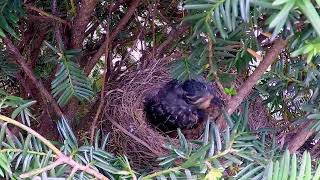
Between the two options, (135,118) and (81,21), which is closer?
(81,21)

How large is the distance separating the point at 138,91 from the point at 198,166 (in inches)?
15.8

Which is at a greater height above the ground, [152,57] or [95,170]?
[152,57]

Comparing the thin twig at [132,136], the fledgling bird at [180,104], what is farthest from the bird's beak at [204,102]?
the thin twig at [132,136]

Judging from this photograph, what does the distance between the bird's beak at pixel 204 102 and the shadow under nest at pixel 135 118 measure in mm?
65

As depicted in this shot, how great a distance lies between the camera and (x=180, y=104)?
821 millimetres

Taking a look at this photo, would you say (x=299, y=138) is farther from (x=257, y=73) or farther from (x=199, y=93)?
(x=199, y=93)

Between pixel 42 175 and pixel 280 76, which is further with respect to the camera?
pixel 280 76

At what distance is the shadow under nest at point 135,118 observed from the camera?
2.32 ft

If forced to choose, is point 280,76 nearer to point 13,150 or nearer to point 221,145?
point 221,145

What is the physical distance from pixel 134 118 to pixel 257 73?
309 mm

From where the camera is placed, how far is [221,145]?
0.51 m

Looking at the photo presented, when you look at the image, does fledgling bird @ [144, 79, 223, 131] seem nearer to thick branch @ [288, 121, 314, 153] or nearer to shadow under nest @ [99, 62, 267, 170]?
shadow under nest @ [99, 62, 267, 170]

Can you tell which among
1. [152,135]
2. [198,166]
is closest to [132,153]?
[152,135]

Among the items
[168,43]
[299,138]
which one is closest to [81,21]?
[168,43]
